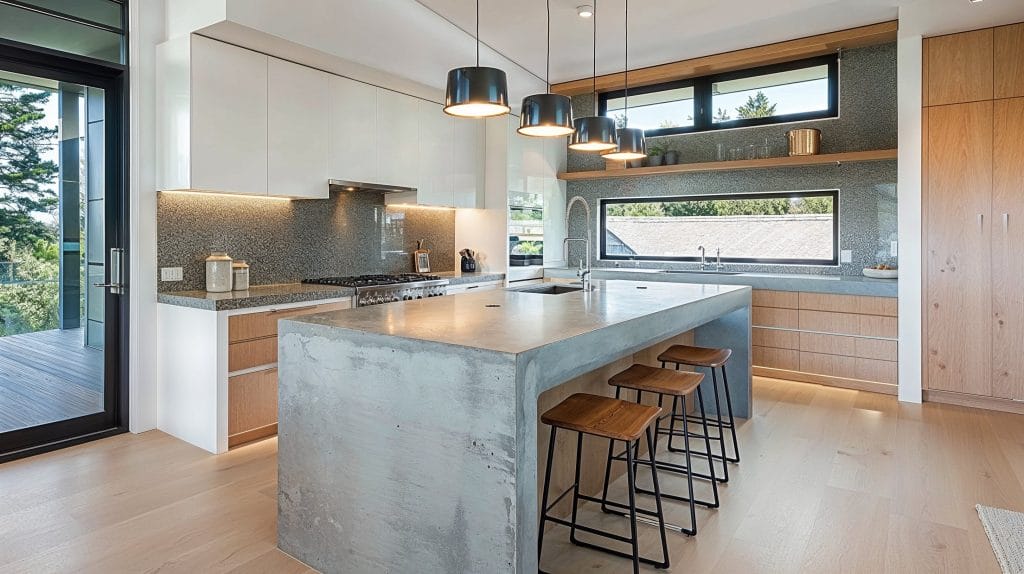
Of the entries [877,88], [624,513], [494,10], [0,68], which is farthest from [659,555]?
[877,88]

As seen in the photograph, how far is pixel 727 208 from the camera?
5918 mm

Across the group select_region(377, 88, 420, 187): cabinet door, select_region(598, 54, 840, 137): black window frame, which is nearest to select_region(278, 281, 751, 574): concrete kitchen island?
select_region(377, 88, 420, 187): cabinet door

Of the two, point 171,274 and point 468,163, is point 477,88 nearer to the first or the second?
point 171,274

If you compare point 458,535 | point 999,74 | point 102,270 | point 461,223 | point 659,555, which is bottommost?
point 659,555

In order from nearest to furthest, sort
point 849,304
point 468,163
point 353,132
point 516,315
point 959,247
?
point 516,315 → point 959,247 → point 353,132 → point 849,304 → point 468,163

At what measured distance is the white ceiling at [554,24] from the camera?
378cm

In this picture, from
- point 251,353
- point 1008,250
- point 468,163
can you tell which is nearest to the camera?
point 251,353

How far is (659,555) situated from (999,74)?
4185 millimetres

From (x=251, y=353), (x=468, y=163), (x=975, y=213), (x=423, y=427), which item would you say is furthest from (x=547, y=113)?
(x=975, y=213)

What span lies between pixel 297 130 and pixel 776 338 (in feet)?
13.7

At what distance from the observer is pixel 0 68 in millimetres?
3223

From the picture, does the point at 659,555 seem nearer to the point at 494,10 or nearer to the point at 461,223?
the point at 494,10

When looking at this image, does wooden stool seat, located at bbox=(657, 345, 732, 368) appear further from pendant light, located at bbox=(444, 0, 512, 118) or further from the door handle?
the door handle

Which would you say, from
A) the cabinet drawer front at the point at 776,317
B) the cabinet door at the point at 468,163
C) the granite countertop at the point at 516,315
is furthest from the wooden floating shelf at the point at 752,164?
the granite countertop at the point at 516,315
